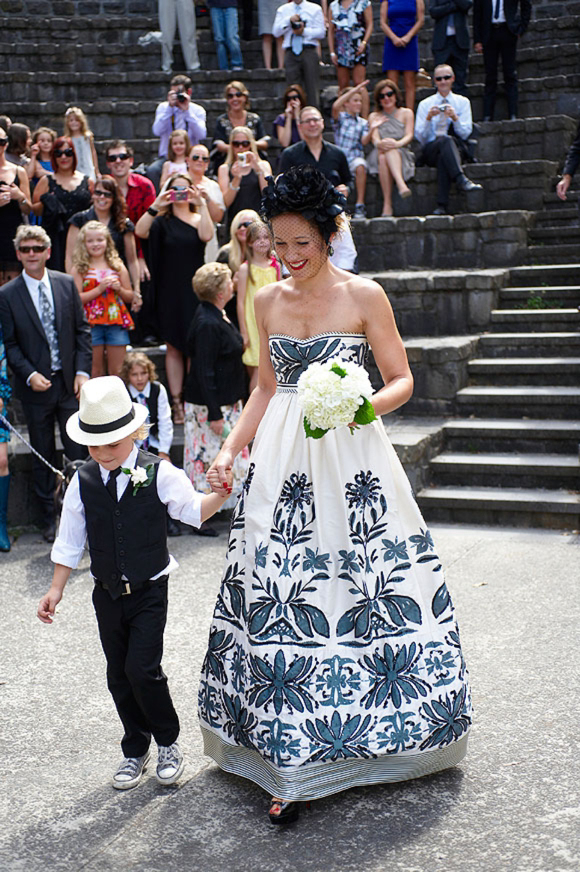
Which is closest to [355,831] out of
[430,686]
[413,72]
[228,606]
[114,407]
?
[430,686]

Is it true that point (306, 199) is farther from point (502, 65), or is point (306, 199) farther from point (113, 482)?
point (502, 65)

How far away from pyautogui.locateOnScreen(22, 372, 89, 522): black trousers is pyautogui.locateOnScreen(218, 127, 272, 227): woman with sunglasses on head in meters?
2.81

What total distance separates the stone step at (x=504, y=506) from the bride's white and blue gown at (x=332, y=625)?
384cm

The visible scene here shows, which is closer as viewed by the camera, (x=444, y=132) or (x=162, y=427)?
(x=162, y=427)

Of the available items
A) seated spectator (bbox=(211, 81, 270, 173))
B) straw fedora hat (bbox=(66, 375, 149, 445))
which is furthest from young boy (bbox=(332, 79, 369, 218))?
straw fedora hat (bbox=(66, 375, 149, 445))

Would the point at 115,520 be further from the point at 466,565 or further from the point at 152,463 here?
the point at 466,565

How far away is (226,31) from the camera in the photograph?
1478 centimetres

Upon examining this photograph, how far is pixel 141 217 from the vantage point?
8.75m

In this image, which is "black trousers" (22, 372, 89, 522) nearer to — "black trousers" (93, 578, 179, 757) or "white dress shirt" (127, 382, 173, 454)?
"white dress shirt" (127, 382, 173, 454)

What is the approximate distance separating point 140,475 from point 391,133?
27.3 feet

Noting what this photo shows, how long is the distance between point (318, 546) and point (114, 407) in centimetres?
84

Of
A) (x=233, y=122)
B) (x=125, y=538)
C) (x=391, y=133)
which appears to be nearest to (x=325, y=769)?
(x=125, y=538)

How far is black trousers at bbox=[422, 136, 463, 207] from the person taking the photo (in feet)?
35.9

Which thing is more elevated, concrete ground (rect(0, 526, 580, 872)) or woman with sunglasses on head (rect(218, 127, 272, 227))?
woman with sunglasses on head (rect(218, 127, 272, 227))
